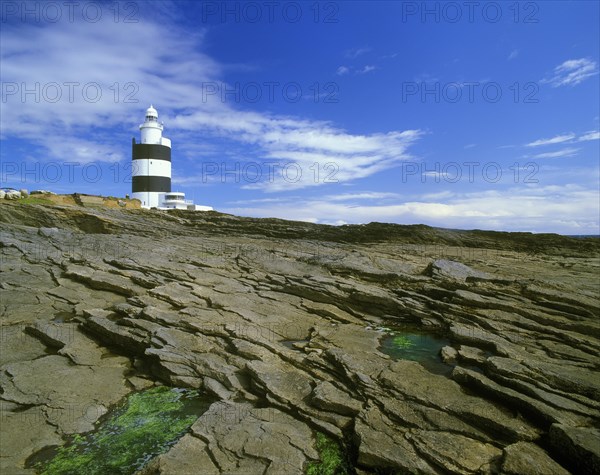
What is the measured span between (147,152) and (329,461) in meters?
53.6

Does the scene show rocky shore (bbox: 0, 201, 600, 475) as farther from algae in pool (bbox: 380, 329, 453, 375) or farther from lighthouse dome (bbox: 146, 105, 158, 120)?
lighthouse dome (bbox: 146, 105, 158, 120)

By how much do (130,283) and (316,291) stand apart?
943cm

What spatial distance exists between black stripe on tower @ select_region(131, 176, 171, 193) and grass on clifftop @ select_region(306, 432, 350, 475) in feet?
165

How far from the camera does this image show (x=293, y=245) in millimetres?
26625

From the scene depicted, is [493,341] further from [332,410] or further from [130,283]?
[130,283]

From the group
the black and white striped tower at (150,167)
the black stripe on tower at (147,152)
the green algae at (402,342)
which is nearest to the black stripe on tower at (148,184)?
the black and white striped tower at (150,167)

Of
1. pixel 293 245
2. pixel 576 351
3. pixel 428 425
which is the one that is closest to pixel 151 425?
pixel 428 425

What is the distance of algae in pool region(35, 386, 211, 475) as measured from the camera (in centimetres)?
779

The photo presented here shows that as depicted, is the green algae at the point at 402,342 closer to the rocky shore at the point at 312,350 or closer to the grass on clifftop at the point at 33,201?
the rocky shore at the point at 312,350

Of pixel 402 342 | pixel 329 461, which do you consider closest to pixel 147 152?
pixel 402 342

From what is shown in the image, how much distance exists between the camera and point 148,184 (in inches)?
2042

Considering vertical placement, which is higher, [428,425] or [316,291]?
[316,291]

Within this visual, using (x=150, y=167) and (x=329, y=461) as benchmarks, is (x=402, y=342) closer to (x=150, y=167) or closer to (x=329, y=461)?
(x=329, y=461)

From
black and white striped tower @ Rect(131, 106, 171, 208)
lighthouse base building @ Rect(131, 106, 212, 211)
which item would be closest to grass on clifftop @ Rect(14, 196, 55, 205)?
lighthouse base building @ Rect(131, 106, 212, 211)
